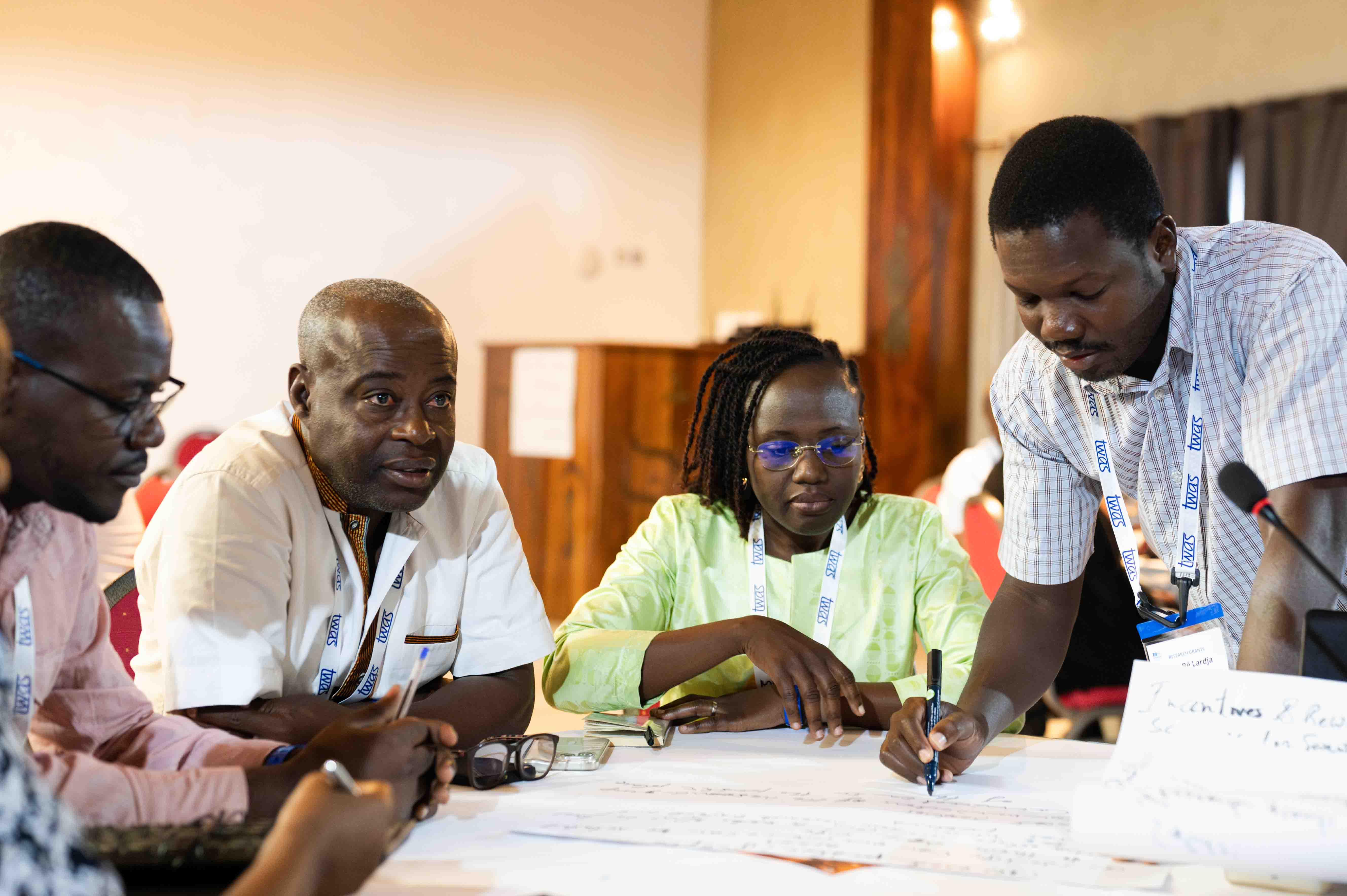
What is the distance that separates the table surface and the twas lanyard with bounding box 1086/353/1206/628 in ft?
0.87

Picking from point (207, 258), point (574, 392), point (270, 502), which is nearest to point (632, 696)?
point (270, 502)

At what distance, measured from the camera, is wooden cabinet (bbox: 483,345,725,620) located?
6402 millimetres

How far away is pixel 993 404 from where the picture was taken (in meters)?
1.92

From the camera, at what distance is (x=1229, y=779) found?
114cm

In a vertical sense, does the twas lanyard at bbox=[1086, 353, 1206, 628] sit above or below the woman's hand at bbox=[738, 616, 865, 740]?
above

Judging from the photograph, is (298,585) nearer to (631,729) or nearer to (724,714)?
(631,729)

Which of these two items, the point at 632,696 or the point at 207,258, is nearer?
the point at 632,696

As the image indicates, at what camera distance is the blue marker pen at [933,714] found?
60.8 inches

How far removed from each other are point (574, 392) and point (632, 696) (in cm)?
450

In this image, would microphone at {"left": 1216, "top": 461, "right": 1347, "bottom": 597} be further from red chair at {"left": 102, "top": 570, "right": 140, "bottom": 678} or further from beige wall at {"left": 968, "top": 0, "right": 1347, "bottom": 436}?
beige wall at {"left": 968, "top": 0, "right": 1347, "bottom": 436}

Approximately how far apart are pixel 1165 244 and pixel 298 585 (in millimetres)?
1376

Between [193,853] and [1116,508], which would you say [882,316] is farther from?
[193,853]

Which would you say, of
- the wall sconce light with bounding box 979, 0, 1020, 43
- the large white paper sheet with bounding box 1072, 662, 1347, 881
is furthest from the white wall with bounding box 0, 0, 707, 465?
the large white paper sheet with bounding box 1072, 662, 1347, 881

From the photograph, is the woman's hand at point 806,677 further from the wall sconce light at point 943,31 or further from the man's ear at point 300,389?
the wall sconce light at point 943,31
